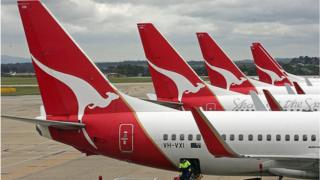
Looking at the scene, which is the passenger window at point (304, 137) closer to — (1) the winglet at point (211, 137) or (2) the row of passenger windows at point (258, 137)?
(2) the row of passenger windows at point (258, 137)

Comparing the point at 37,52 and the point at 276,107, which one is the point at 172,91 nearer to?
the point at 276,107

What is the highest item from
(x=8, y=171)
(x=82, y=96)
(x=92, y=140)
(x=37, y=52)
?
(x=37, y=52)

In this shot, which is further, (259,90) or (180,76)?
(259,90)

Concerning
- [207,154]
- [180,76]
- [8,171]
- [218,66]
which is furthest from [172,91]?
[207,154]

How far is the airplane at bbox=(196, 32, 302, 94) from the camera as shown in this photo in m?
36.5

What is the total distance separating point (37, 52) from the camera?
19.4 meters

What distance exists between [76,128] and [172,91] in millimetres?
11458

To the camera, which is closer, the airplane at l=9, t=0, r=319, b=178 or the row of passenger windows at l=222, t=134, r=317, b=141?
the row of passenger windows at l=222, t=134, r=317, b=141

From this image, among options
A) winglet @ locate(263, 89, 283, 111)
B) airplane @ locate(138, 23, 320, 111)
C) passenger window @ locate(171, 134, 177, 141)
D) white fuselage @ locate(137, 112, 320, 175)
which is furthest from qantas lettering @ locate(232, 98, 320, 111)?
passenger window @ locate(171, 134, 177, 141)

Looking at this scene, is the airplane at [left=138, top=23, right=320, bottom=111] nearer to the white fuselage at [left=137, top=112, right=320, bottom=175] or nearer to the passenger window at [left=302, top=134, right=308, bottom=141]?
the white fuselage at [left=137, top=112, right=320, bottom=175]

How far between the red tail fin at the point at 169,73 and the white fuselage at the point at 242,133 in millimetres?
10198

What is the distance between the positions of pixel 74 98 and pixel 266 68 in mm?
32697

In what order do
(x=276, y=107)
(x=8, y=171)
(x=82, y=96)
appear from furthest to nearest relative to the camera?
(x=8, y=171), (x=276, y=107), (x=82, y=96)

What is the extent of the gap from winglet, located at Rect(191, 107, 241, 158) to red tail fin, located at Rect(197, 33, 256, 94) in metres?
20.6
